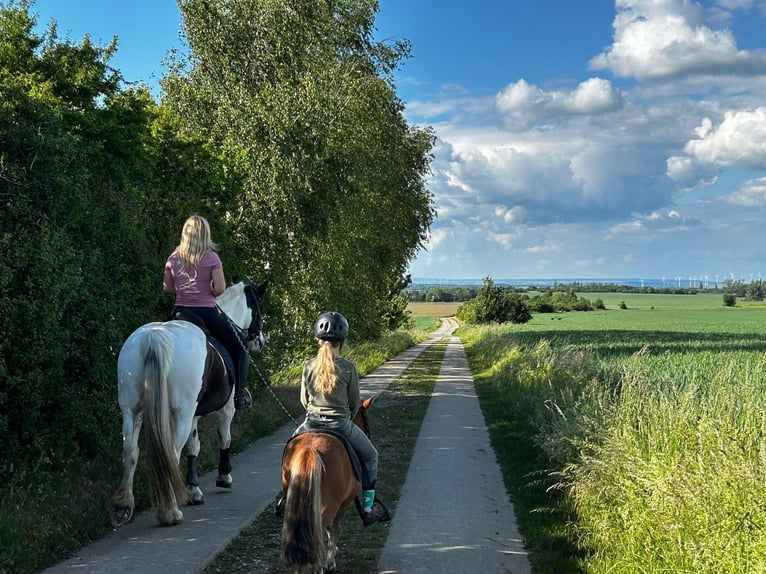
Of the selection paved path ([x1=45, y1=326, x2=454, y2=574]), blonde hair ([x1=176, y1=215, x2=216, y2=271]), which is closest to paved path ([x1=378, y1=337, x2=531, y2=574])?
paved path ([x1=45, y1=326, x2=454, y2=574])

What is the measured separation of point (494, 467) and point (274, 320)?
23.2 ft

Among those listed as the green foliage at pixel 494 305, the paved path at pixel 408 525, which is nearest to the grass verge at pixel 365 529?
the paved path at pixel 408 525

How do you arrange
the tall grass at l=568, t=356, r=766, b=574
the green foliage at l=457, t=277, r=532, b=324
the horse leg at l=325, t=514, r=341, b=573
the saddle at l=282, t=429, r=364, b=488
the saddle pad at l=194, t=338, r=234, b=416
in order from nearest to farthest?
the tall grass at l=568, t=356, r=766, b=574, the saddle at l=282, t=429, r=364, b=488, the horse leg at l=325, t=514, r=341, b=573, the saddle pad at l=194, t=338, r=234, b=416, the green foliage at l=457, t=277, r=532, b=324

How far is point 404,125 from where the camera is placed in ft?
94.4

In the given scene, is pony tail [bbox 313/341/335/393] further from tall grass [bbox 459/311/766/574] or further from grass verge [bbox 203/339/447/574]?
tall grass [bbox 459/311/766/574]

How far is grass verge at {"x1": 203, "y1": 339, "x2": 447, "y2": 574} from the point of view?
19.2 ft

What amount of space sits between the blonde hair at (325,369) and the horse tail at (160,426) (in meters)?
1.95

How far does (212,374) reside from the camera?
7637mm

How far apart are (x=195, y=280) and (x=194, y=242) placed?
47 centimetres

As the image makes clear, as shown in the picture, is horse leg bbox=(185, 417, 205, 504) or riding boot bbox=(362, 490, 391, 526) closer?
riding boot bbox=(362, 490, 391, 526)

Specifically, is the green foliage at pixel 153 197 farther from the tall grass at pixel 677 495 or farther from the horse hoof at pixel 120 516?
the tall grass at pixel 677 495

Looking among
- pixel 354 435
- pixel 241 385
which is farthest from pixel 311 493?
pixel 241 385

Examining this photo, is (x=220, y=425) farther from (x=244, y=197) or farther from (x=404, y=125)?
(x=404, y=125)

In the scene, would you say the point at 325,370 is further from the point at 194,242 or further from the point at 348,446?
the point at 194,242
